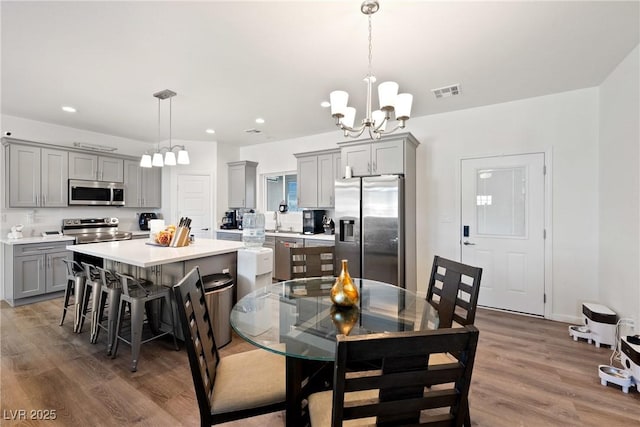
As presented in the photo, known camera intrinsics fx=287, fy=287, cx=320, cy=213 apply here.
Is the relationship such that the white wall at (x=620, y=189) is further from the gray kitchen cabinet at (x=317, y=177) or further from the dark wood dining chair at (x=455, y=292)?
the gray kitchen cabinet at (x=317, y=177)

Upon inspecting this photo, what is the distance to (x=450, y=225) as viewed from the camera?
400 centimetres

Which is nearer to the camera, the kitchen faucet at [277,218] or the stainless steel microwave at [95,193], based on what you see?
the stainless steel microwave at [95,193]

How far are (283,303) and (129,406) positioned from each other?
1.24 meters

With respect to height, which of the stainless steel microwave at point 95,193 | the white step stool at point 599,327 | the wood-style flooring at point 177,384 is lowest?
the wood-style flooring at point 177,384

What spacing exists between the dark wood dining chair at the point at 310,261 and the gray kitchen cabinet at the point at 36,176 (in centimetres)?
430

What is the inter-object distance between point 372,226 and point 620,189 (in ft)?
8.02

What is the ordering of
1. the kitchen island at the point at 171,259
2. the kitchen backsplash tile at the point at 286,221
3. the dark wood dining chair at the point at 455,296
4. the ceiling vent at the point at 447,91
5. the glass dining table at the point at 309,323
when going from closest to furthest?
the glass dining table at the point at 309,323
the dark wood dining chair at the point at 455,296
the kitchen island at the point at 171,259
the ceiling vent at the point at 447,91
the kitchen backsplash tile at the point at 286,221

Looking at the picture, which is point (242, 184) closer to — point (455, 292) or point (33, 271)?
point (33, 271)

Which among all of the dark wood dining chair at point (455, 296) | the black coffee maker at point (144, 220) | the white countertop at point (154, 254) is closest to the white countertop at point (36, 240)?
the black coffee maker at point (144, 220)

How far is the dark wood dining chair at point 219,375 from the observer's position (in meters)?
1.20

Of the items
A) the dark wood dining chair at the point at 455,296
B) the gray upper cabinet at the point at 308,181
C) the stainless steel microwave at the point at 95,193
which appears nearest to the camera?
the dark wood dining chair at the point at 455,296

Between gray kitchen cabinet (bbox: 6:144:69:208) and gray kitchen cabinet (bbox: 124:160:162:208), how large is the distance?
0.88 meters

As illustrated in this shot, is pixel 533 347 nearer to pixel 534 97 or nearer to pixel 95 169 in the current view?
pixel 534 97

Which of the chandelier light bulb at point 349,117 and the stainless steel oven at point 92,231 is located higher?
the chandelier light bulb at point 349,117
